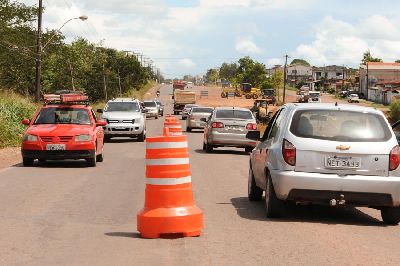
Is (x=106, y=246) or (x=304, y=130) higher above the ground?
(x=304, y=130)

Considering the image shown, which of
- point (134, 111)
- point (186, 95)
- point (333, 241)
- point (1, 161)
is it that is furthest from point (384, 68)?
point (333, 241)

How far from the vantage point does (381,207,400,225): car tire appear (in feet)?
34.1

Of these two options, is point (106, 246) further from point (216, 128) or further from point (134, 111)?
point (134, 111)

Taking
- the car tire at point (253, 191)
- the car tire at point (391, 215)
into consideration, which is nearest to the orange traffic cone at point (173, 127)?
the car tire at point (253, 191)

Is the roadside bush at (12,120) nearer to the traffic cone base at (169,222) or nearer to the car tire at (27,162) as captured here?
the car tire at (27,162)

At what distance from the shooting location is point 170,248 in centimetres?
801

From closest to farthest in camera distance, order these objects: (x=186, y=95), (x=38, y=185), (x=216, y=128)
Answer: (x=38, y=185) → (x=216, y=128) → (x=186, y=95)

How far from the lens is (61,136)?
18.8m

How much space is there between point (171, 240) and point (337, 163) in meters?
2.67

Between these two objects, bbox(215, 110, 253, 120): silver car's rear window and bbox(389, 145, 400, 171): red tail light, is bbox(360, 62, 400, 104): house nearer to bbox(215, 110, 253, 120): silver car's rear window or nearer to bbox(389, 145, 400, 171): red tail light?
bbox(215, 110, 253, 120): silver car's rear window

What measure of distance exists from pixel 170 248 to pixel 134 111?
2526cm

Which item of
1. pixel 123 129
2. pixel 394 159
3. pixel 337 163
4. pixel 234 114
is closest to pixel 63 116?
pixel 234 114

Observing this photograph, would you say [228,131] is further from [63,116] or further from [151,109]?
[151,109]

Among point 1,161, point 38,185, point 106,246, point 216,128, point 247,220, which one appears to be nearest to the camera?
point 106,246
